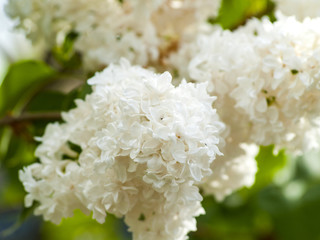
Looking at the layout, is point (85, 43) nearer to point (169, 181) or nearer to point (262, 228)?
point (169, 181)

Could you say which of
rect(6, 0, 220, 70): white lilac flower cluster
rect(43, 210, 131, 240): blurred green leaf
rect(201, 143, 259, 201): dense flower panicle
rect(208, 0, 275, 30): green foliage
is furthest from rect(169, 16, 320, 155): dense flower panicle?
rect(43, 210, 131, 240): blurred green leaf

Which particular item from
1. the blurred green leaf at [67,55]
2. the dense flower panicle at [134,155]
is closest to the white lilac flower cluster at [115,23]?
the blurred green leaf at [67,55]

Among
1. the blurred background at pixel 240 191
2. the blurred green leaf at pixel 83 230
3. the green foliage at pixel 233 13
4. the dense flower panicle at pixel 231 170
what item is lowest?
the blurred green leaf at pixel 83 230


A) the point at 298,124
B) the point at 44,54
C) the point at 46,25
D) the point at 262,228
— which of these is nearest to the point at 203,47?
the point at 298,124

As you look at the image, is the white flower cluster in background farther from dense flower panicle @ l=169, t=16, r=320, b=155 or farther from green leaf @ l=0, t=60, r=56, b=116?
green leaf @ l=0, t=60, r=56, b=116

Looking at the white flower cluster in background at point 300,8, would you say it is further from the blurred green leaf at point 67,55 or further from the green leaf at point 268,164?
the blurred green leaf at point 67,55

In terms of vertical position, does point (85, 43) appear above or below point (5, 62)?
above

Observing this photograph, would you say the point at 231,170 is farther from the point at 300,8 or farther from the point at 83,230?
the point at 83,230
